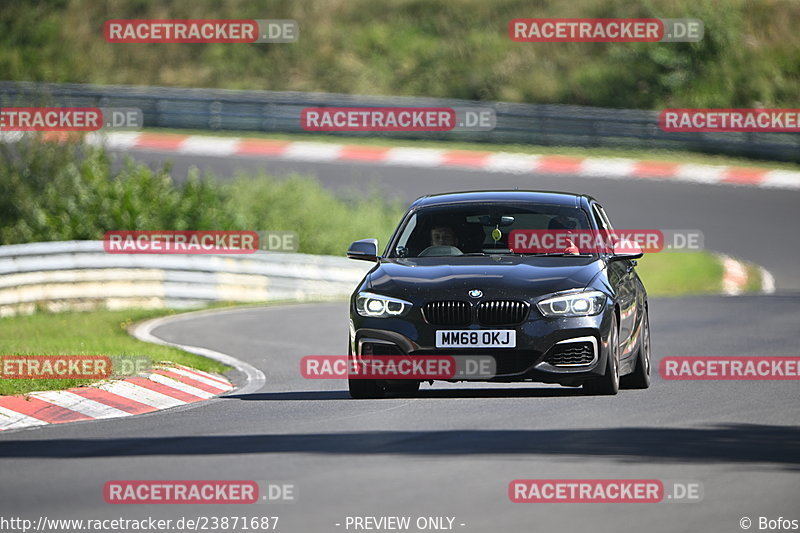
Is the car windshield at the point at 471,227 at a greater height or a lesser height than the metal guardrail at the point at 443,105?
lesser

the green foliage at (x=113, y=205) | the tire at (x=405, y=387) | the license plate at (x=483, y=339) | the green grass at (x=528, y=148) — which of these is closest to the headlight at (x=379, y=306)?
the license plate at (x=483, y=339)

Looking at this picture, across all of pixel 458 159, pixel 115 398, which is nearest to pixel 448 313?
pixel 115 398

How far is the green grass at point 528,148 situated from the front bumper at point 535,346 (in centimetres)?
2465

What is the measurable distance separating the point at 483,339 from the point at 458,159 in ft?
80.3

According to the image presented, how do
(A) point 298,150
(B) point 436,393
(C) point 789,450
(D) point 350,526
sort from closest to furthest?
(D) point 350,526
(C) point 789,450
(B) point 436,393
(A) point 298,150

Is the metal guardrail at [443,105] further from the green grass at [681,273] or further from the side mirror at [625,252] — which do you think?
the side mirror at [625,252]

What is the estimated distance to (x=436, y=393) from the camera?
12531mm

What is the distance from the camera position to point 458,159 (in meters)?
35.5

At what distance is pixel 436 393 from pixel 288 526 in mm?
5183

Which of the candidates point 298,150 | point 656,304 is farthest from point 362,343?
point 298,150

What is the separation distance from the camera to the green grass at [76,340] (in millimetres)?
12992

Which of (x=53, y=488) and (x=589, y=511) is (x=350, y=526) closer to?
(x=589, y=511)

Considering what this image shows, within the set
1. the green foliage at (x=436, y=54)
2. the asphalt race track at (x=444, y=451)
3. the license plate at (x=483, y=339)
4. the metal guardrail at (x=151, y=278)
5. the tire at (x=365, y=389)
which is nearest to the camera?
the asphalt race track at (x=444, y=451)

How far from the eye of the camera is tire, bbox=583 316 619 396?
11.5 meters
